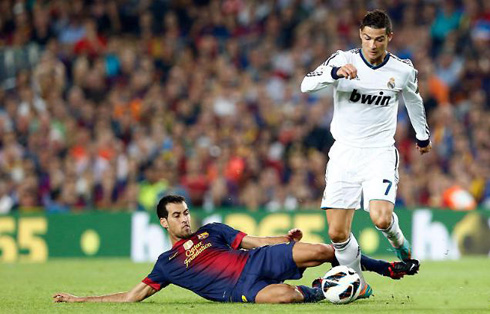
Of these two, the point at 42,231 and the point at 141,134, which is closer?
the point at 42,231

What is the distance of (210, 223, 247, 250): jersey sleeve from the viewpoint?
8.62 m

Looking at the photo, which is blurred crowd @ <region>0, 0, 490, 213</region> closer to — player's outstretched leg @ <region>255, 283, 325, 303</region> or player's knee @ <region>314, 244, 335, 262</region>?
player's knee @ <region>314, 244, 335, 262</region>

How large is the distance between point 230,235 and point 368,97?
5.46 feet

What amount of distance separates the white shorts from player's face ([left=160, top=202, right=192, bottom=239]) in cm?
118

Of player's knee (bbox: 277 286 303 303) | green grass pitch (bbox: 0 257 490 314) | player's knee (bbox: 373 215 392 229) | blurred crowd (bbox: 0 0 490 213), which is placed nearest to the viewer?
green grass pitch (bbox: 0 257 490 314)

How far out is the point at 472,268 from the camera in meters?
13.0

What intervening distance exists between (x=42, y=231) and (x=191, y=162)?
2.57 metres

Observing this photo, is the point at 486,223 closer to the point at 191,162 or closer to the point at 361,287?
the point at 191,162

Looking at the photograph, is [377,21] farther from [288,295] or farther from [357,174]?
[288,295]

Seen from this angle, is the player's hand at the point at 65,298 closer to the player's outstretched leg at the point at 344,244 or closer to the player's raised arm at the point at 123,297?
the player's raised arm at the point at 123,297

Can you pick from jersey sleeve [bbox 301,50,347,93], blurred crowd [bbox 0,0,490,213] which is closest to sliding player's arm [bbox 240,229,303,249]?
jersey sleeve [bbox 301,50,347,93]

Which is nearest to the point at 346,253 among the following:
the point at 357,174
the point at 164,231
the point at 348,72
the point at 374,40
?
the point at 357,174

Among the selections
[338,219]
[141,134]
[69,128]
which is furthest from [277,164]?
[338,219]

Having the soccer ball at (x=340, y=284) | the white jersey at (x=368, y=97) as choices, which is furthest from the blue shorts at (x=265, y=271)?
the white jersey at (x=368, y=97)
